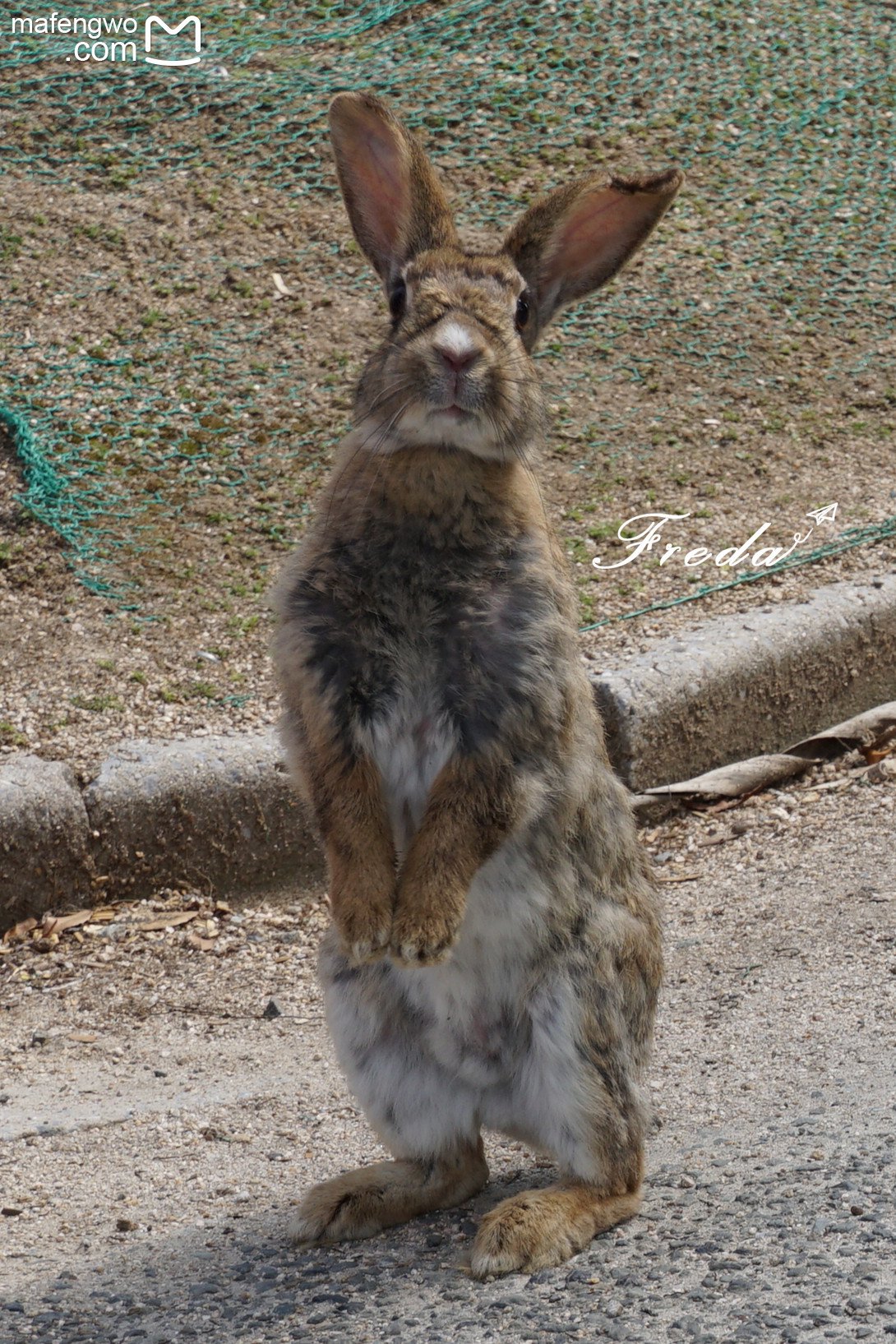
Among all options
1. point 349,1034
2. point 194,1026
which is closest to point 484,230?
point 194,1026

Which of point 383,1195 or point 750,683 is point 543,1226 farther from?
point 750,683

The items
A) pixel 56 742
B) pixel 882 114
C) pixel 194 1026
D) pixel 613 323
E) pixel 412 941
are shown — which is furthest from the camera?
pixel 882 114

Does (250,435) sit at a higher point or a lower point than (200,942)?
higher

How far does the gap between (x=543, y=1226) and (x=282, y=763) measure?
8.37 feet

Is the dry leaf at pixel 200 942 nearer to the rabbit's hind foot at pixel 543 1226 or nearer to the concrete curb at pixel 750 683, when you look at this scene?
the concrete curb at pixel 750 683

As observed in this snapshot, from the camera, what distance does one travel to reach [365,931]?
3121 mm

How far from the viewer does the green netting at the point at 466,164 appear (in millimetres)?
6703

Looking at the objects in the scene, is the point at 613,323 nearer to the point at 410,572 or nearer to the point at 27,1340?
the point at 410,572

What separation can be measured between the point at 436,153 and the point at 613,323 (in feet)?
5.23

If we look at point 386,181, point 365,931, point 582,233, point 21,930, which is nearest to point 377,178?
point 386,181

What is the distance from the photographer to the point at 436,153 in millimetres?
8562

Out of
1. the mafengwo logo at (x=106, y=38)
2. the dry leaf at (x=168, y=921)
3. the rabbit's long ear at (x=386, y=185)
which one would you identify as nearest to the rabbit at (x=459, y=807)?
the rabbit's long ear at (x=386, y=185)

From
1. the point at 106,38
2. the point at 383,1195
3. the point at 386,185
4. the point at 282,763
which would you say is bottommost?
the point at 383,1195
